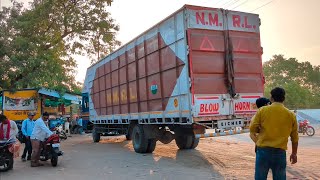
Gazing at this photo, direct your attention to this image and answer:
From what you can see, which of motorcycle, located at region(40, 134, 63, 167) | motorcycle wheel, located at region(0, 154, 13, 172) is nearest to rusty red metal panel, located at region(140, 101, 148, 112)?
motorcycle, located at region(40, 134, 63, 167)

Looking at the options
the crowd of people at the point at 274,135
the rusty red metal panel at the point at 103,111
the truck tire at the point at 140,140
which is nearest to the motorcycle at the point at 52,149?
the truck tire at the point at 140,140

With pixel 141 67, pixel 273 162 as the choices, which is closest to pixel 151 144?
pixel 141 67

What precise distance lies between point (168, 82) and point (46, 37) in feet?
48.8

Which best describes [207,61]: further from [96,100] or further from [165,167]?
[96,100]

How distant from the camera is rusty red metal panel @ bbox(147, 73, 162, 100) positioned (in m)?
10.7

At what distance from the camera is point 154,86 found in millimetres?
10961

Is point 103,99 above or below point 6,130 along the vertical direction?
above

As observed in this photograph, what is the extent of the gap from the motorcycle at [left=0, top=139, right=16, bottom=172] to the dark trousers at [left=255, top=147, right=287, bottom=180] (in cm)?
685

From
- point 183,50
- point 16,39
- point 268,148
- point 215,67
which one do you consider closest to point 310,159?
point 215,67

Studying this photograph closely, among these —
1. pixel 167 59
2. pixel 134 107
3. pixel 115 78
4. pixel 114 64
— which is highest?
pixel 114 64

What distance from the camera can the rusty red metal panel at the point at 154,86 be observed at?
10.7m

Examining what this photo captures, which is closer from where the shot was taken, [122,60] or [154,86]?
[154,86]

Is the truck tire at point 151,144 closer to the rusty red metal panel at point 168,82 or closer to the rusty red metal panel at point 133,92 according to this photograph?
the rusty red metal panel at point 133,92

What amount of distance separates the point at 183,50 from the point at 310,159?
438cm
